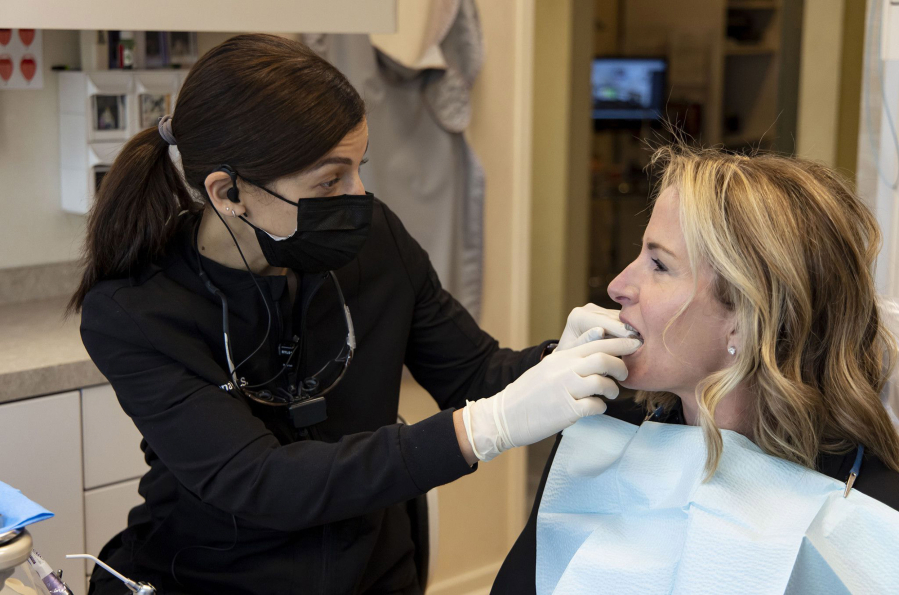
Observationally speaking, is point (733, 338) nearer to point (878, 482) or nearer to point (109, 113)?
point (878, 482)

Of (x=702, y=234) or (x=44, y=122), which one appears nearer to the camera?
(x=702, y=234)

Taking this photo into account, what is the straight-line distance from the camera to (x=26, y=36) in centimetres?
216

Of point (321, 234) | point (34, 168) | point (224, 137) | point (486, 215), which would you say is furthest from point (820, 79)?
point (34, 168)

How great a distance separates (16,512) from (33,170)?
1.60 m

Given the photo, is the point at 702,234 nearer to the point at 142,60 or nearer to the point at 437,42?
the point at 437,42

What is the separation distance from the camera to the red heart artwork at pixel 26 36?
215 centimetres

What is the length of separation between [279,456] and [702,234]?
639 mm

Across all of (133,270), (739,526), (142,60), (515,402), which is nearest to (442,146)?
(142,60)

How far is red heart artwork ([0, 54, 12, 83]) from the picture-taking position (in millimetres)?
2154

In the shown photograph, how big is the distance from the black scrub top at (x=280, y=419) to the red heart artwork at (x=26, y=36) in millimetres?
979

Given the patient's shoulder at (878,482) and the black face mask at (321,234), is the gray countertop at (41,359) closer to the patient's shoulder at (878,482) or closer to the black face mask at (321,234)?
the black face mask at (321,234)

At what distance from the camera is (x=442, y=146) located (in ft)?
8.05

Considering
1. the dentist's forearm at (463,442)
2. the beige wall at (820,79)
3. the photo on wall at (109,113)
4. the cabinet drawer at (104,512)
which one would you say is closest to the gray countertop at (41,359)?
the cabinet drawer at (104,512)

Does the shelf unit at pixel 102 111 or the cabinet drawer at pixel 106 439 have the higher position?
the shelf unit at pixel 102 111
